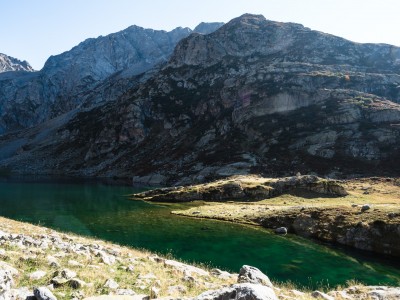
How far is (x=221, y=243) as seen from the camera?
49312 millimetres

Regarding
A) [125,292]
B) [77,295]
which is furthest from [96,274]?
[77,295]

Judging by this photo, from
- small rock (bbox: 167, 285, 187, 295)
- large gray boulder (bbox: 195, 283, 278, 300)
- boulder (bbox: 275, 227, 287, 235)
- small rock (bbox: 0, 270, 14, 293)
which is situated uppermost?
large gray boulder (bbox: 195, 283, 278, 300)

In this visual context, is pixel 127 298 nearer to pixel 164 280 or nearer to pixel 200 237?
pixel 164 280

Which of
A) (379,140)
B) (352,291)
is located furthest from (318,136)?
(352,291)

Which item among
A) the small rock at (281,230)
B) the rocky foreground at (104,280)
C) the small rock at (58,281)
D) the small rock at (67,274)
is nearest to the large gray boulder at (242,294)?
the rocky foreground at (104,280)

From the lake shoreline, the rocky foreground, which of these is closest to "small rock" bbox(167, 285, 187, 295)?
the rocky foreground

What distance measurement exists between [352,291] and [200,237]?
1290 inches

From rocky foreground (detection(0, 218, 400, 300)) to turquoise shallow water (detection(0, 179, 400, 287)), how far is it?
53.1 feet

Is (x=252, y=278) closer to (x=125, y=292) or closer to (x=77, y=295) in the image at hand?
(x=125, y=292)

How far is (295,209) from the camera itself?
216 ft

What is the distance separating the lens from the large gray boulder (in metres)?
9.80

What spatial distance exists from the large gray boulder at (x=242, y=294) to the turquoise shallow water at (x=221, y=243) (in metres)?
24.3

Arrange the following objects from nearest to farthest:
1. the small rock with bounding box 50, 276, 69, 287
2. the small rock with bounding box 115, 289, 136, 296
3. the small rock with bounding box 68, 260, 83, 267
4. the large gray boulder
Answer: the large gray boulder < the small rock with bounding box 50, 276, 69, 287 < the small rock with bounding box 115, 289, 136, 296 < the small rock with bounding box 68, 260, 83, 267

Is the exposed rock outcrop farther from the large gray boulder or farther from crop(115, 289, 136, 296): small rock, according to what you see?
the large gray boulder
